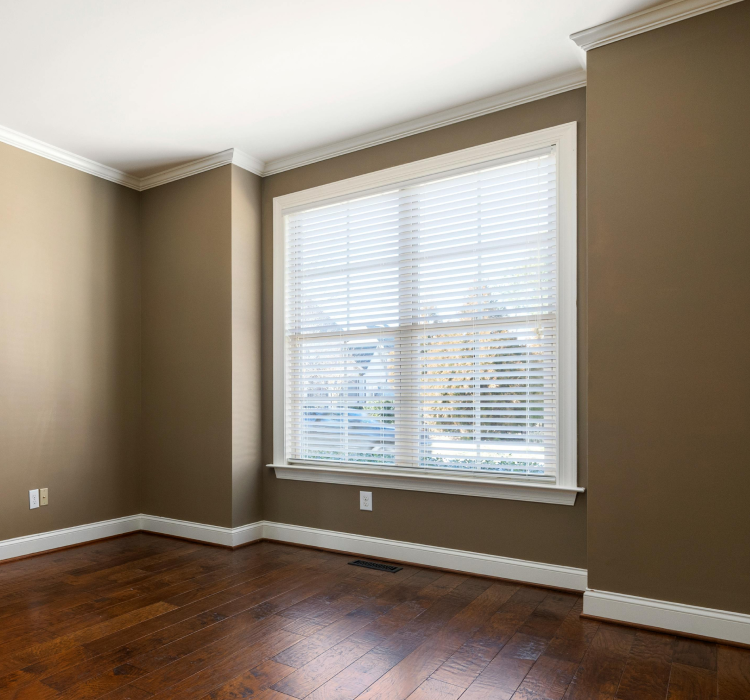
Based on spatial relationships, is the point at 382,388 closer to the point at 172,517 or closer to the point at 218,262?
the point at 218,262

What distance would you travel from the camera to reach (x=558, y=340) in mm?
2977

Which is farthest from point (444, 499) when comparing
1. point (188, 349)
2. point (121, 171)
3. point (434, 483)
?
point (121, 171)

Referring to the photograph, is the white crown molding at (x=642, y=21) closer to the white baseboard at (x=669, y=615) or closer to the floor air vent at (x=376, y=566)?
the white baseboard at (x=669, y=615)

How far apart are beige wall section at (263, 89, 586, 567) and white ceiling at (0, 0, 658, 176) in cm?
17

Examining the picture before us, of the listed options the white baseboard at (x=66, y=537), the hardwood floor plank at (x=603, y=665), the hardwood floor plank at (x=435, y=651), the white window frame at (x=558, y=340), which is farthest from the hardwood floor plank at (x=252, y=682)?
the white baseboard at (x=66, y=537)

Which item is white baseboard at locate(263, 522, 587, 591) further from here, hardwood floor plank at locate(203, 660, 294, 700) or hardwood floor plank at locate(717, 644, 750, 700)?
hardwood floor plank at locate(203, 660, 294, 700)

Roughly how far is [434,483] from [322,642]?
3.91 ft

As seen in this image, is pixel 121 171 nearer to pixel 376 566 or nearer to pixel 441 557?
pixel 376 566

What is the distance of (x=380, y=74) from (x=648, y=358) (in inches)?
75.0

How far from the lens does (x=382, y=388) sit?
3570mm

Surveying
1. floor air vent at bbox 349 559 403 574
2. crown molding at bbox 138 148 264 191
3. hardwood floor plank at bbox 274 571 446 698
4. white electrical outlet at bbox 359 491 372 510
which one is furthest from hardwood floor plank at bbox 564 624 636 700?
crown molding at bbox 138 148 264 191

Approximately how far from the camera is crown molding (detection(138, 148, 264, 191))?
392cm

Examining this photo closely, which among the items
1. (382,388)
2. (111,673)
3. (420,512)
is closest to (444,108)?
(382,388)

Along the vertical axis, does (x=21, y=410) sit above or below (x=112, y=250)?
below
